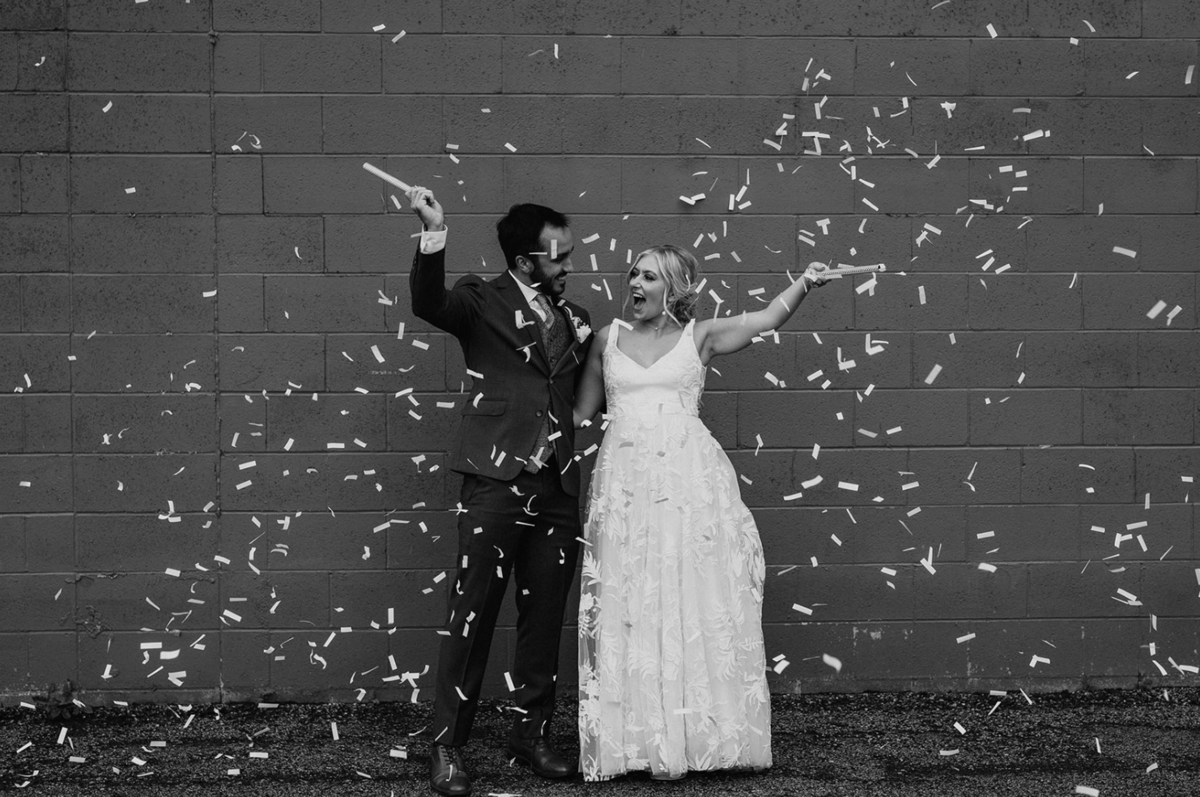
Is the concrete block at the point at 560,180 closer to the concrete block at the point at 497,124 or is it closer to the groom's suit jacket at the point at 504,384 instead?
the concrete block at the point at 497,124

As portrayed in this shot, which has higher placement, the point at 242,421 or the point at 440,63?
the point at 440,63

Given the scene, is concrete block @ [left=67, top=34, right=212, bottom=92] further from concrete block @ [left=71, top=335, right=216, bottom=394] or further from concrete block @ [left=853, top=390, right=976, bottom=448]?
concrete block @ [left=853, top=390, right=976, bottom=448]

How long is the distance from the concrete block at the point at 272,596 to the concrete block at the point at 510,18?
A: 211cm

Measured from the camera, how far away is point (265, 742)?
173 inches

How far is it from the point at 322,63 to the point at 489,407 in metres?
1.57

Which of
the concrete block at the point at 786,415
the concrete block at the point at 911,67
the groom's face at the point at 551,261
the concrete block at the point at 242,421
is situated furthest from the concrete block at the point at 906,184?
the concrete block at the point at 242,421

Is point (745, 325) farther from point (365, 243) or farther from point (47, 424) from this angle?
point (47, 424)

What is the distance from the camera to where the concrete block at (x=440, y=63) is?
472 cm

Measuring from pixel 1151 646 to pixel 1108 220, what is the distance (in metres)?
1.66

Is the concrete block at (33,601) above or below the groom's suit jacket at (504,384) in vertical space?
below

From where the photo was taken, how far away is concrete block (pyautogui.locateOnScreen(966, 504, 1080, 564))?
16.1 ft

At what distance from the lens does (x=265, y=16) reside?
4684mm

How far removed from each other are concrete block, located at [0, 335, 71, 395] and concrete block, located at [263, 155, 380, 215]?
0.94 meters

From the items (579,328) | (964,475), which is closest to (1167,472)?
(964,475)
